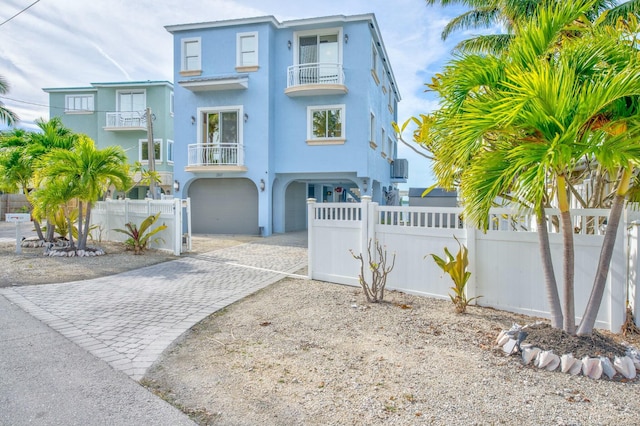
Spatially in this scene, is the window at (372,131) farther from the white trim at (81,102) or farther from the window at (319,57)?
the white trim at (81,102)

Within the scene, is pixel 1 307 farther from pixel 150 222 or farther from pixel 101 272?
pixel 150 222

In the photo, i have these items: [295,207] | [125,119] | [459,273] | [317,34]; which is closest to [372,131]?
[317,34]

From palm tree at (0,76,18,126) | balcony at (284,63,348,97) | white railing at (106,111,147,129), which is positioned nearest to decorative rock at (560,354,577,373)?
balcony at (284,63,348,97)

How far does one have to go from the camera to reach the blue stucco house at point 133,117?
25156mm

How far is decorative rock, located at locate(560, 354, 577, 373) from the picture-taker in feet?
12.1

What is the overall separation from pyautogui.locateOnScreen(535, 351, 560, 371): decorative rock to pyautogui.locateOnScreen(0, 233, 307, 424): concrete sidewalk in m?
3.38

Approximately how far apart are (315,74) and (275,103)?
2182 mm

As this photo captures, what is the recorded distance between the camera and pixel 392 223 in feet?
22.4

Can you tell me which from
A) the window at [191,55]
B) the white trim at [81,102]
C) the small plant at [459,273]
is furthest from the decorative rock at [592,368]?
the white trim at [81,102]

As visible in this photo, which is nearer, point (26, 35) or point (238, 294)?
point (238, 294)

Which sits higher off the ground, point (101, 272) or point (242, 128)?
point (242, 128)

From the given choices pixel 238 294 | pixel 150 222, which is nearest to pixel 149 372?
pixel 238 294

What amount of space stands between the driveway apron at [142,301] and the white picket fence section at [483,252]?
160 centimetres

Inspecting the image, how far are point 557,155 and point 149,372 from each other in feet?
13.4
